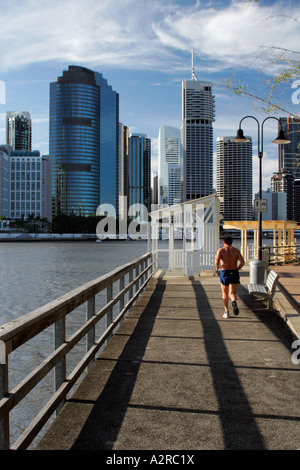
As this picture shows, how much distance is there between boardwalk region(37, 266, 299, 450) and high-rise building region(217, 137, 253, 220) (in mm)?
16577

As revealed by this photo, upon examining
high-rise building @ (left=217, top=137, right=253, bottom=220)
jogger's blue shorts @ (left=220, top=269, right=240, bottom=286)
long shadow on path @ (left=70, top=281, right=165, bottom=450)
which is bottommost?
long shadow on path @ (left=70, top=281, right=165, bottom=450)

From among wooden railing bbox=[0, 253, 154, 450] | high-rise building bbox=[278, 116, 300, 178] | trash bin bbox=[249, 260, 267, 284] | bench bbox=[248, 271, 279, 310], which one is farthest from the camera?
trash bin bbox=[249, 260, 267, 284]

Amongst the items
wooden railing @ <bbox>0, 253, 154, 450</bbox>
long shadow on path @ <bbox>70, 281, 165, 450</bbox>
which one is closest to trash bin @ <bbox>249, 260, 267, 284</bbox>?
long shadow on path @ <bbox>70, 281, 165, 450</bbox>

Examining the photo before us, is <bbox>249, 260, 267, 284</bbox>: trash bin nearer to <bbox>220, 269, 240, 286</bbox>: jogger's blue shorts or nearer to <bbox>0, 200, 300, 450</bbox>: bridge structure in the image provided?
<bbox>220, 269, 240, 286</bbox>: jogger's blue shorts

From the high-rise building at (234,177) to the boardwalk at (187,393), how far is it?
54.4 feet

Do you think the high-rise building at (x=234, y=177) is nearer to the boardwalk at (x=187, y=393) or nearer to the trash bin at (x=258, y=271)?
the trash bin at (x=258, y=271)

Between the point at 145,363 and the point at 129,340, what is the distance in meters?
1.52

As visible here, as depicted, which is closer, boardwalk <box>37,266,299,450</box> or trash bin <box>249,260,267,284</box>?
boardwalk <box>37,266,299,450</box>

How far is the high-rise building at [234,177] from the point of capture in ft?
230

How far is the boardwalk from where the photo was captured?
420 centimetres

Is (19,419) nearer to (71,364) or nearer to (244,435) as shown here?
(71,364)

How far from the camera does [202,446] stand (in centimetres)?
400

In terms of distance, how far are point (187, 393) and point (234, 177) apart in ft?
388

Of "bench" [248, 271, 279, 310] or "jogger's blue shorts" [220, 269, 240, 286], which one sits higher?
"jogger's blue shorts" [220, 269, 240, 286]
